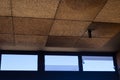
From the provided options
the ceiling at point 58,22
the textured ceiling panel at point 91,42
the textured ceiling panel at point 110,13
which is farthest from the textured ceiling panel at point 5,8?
the textured ceiling panel at point 91,42

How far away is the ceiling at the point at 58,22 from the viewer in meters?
2.83

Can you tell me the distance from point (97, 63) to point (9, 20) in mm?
3101

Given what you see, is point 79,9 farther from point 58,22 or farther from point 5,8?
point 5,8

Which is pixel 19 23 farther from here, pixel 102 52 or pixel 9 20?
pixel 102 52

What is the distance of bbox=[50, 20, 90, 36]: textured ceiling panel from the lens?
3.40m

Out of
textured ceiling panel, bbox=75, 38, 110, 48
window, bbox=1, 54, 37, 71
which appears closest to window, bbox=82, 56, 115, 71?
textured ceiling panel, bbox=75, 38, 110, 48

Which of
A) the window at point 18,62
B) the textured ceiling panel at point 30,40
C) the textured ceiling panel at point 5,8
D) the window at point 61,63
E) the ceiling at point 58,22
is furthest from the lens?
the window at point 61,63

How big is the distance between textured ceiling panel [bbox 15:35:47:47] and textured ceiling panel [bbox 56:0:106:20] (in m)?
1.04

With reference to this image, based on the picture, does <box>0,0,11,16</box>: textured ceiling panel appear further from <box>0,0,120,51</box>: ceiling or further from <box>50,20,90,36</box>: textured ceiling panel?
<box>50,20,90,36</box>: textured ceiling panel

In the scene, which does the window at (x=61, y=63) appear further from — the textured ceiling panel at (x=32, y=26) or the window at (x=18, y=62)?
the textured ceiling panel at (x=32, y=26)

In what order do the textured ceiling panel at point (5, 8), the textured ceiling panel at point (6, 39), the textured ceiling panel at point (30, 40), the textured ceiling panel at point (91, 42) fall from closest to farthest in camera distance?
the textured ceiling panel at point (5, 8)
the textured ceiling panel at point (6, 39)
the textured ceiling panel at point (30, 40)
the textured ceiling panel at point (91, 42)

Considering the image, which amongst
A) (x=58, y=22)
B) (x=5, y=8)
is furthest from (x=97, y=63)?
(x=5, y=8)

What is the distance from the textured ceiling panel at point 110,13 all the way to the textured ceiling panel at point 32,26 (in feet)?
2.73

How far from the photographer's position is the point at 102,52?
221 inches
